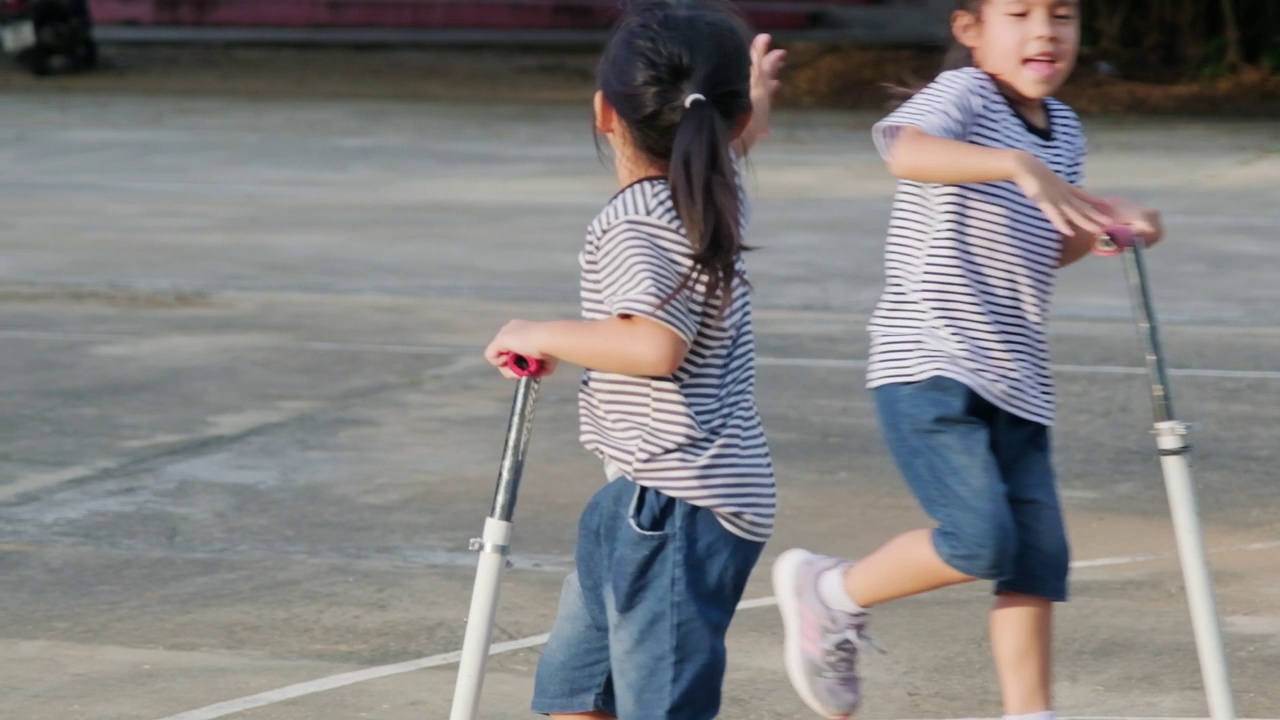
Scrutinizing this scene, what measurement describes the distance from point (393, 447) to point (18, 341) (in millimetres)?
2979

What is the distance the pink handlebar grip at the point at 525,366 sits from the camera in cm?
307

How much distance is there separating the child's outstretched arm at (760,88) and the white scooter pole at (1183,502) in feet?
1.99

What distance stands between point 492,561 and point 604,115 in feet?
2.26

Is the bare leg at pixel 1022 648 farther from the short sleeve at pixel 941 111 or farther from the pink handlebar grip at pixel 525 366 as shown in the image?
the pink handlebar grip at pixel 525 366

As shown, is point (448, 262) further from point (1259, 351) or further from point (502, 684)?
point (502, 684)

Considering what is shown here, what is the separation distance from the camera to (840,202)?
50.2 feet

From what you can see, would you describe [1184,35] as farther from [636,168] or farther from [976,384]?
[636,168]

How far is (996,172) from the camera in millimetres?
3523

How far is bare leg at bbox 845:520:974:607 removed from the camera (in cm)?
386

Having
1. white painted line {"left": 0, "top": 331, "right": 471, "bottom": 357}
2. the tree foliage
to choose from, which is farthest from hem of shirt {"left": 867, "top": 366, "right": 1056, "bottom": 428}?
the tree foliage

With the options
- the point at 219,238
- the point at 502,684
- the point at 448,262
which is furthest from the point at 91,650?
the point at 219,238

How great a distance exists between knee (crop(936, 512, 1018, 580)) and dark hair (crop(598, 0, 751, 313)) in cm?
94

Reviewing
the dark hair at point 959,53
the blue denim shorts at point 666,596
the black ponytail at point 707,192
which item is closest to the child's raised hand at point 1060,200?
the dark hair at point 959,53

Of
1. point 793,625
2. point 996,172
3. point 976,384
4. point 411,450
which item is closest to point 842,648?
point 793,625
